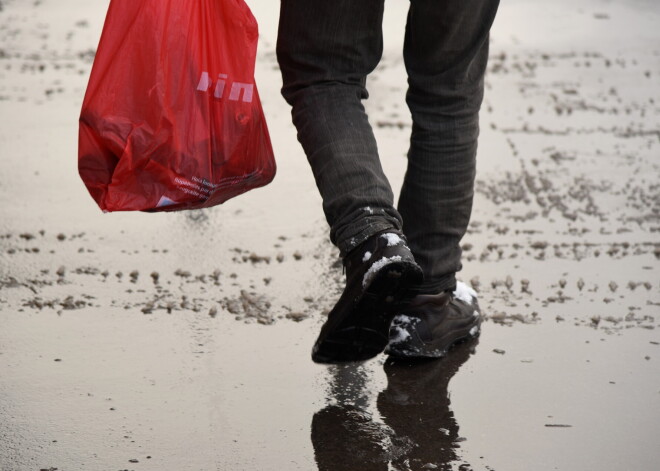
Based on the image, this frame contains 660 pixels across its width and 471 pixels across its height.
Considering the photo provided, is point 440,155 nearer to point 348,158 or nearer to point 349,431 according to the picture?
point 348,158

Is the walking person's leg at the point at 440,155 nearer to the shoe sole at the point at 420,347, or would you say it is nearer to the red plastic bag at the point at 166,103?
the shoe sole at the point at 420,347

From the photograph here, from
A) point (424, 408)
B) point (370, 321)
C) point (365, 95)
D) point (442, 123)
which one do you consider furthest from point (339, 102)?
point (424, 408)

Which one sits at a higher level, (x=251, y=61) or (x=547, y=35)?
(x=251, y=61)

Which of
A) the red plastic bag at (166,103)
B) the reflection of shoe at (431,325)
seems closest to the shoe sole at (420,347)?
the reflection of shoe at (431,325)

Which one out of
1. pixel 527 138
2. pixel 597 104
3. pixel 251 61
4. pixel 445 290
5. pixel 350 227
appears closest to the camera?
pixel 350 227

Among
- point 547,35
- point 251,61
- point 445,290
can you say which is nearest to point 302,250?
point 445,290

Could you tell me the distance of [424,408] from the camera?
252cm

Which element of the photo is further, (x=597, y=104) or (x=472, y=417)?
(x=597, y=104)

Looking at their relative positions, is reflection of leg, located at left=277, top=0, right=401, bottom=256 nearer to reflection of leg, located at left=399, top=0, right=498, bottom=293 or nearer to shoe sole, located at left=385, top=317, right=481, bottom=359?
reflection of leg, located at left=399, top=0, right=498, bottom=293

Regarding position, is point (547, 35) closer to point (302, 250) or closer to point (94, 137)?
point (302, 250)

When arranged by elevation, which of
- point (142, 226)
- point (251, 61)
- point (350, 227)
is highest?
point (251, 61)

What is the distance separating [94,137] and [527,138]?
9.10 feet

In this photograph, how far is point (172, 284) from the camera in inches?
127

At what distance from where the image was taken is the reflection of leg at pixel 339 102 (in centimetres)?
245
